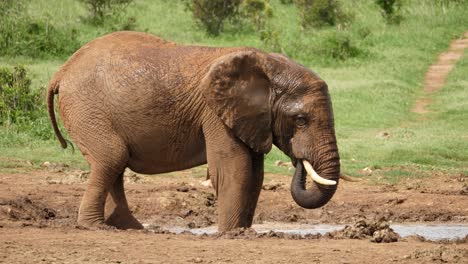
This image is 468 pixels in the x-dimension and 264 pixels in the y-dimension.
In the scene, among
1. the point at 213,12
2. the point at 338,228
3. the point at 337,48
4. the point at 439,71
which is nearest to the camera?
Answer: the point at 338,228

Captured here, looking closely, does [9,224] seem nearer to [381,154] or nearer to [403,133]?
[381,154]

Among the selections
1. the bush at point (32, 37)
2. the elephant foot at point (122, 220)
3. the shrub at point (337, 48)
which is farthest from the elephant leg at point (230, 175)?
the shrub at point (337, 48)

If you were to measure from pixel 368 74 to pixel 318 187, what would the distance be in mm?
12477

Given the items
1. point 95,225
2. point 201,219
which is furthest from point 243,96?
point 201,219

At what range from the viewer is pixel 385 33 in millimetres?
25438

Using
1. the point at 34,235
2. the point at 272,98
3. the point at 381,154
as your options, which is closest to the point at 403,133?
the point at 381,154

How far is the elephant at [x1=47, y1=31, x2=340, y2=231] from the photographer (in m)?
9.16

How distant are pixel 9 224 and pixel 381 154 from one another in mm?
6801

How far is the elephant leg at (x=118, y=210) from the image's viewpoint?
10.0 meters

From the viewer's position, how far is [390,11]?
2670 cm

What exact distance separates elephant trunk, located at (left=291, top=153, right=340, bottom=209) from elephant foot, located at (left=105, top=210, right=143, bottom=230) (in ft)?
5.16

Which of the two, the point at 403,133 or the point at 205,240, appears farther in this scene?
the point at 403,133

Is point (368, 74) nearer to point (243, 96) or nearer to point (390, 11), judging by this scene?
point (390, 11)

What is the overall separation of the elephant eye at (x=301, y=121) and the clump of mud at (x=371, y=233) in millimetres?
872
